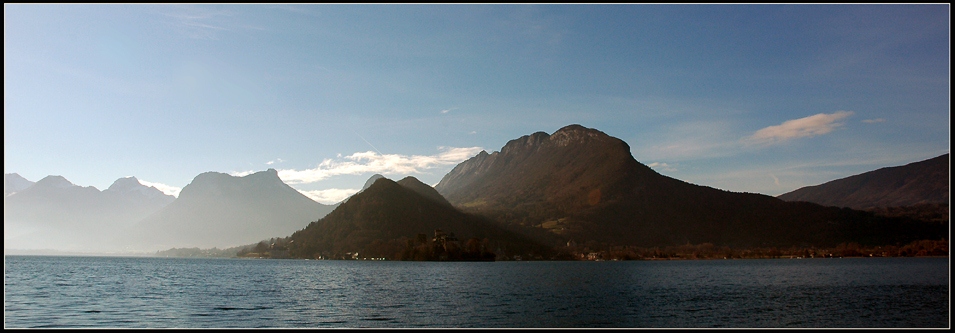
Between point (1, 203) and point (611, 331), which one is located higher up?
point (1, 203)

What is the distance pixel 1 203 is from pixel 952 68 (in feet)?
175

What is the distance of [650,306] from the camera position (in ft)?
248

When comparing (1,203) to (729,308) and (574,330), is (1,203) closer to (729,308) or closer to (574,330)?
(574,330)

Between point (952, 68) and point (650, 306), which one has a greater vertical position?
point (952, 68)

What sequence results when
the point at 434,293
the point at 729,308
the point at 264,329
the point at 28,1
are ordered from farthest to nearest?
the point at 434,293, the point at 729,308, the point at 264,329, the point at 28,1

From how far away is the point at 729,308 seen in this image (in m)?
72.6

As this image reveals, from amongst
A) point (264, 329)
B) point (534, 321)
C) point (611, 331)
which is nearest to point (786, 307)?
point (534, 321)

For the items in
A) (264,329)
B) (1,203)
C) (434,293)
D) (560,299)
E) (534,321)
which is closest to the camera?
(1,203)

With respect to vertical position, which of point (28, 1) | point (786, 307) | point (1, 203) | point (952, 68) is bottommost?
point (786, 307)

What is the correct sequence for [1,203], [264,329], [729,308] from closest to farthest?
1. [1,203]
2. [264,329]
3. [729,308]

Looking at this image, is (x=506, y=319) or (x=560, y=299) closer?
(x=506, y=319)

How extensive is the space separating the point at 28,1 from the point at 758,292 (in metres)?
104

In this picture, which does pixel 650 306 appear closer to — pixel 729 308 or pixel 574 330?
pixel 729 308

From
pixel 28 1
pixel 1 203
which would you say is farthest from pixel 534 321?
pixel 28 1
